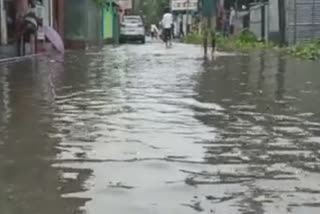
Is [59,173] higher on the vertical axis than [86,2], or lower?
lower

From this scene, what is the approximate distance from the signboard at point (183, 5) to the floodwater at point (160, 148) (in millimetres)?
54446

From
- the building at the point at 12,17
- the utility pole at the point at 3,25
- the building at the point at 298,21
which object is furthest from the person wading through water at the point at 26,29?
the building at the point at 298,21

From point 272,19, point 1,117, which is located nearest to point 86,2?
point 272,19

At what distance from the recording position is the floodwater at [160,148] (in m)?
4.78

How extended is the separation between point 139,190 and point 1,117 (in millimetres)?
3691

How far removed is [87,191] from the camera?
499cm

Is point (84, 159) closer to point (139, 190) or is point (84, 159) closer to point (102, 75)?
point (139, 190)

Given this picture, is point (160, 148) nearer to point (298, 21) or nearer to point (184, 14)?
point (298, 21)

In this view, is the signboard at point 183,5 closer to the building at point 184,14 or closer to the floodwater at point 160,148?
the building at point 184,14

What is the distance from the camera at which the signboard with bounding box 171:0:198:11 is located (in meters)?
66.2

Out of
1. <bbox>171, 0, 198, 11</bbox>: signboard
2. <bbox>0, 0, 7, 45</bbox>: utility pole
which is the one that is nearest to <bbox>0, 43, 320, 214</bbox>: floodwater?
<bbox>0, 0, 7, 45</bbox>: utility pole

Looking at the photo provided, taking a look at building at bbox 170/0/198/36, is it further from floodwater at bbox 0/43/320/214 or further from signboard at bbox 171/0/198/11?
floodwater at bbox 0/43/320/214

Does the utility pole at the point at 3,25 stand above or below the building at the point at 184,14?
below

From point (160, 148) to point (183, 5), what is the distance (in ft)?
218
